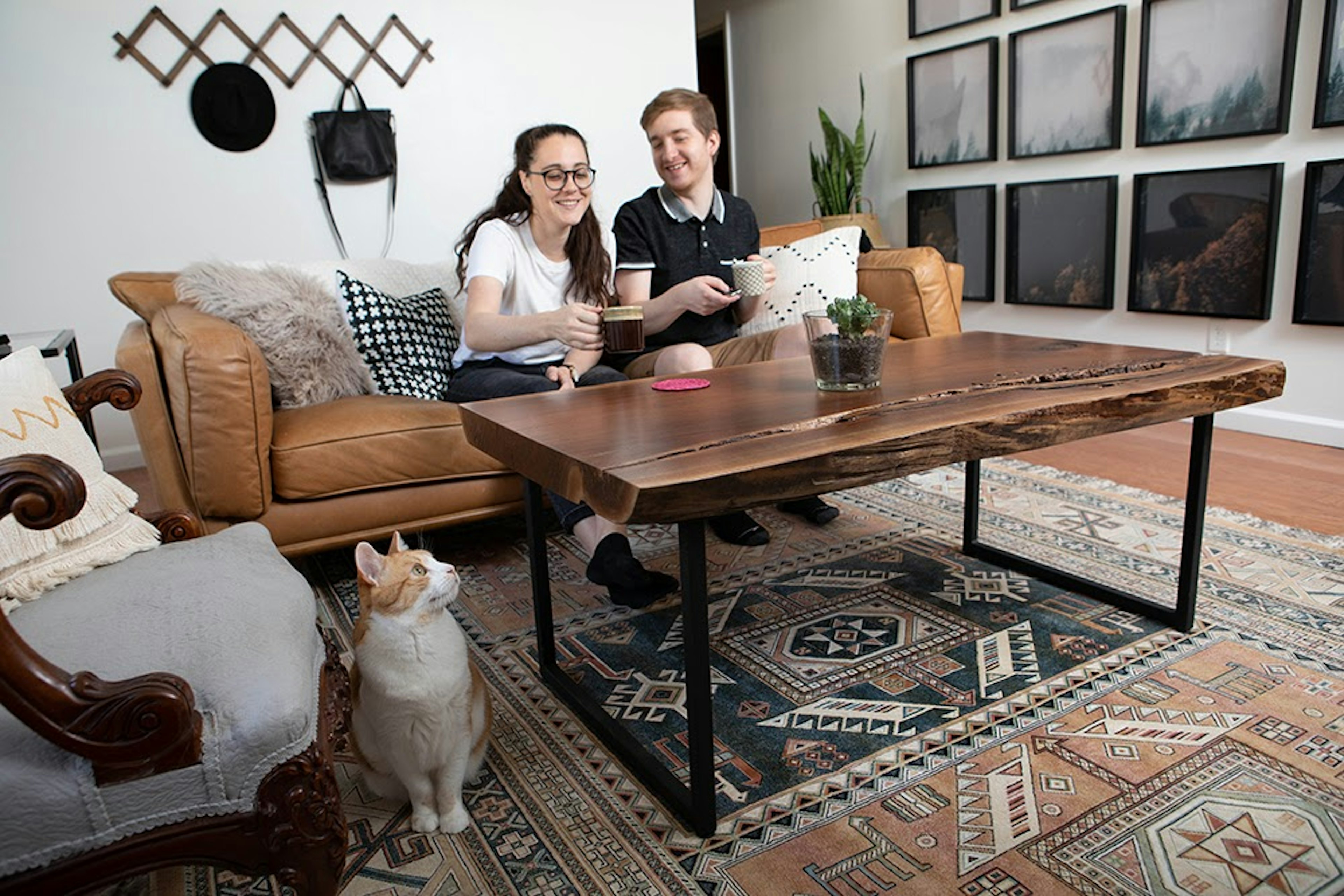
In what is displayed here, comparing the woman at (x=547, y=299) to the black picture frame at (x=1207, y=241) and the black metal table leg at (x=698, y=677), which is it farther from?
the black picture frame at (x=1207, y=241)

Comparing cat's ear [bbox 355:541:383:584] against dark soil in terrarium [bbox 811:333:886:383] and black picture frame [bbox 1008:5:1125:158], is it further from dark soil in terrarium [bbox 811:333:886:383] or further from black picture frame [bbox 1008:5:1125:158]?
black picture frame [bbox 1008:5:1125:158]

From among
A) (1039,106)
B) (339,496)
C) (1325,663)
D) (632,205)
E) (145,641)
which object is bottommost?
(1325,663)

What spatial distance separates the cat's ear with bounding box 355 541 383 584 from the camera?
124cm

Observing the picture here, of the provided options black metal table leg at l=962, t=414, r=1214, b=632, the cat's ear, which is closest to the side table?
the cat's ear

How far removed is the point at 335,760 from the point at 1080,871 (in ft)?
3.76

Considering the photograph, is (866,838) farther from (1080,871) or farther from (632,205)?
(632,205)

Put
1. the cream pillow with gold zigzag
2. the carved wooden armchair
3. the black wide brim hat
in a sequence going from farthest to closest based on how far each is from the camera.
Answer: the black wide brim hat, the cream pillow with gold zigzag, the carved wooden armchair

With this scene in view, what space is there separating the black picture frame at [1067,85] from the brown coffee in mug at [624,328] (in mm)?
2778

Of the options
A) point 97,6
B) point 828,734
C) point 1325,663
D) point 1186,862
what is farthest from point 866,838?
point 97,6

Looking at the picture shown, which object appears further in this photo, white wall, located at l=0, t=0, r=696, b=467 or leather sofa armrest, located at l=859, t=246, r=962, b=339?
white wall, located at l=0, t=0, r=696, b=467

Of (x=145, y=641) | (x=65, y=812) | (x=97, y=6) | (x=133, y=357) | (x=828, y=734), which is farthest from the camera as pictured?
(x=97, y=6)

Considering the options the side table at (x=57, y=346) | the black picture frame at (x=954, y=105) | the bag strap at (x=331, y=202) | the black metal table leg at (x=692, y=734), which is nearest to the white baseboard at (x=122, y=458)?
the side table at (x=57, y=346)

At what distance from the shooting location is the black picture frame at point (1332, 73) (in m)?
2.81

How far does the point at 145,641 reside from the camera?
94 centimetres
